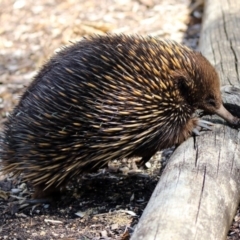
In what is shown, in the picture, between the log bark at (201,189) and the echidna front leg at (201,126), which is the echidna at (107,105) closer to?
the echidna front leg at (201,126)

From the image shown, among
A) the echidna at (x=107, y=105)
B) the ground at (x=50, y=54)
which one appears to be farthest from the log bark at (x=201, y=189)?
the ground at (x=50, y=54)

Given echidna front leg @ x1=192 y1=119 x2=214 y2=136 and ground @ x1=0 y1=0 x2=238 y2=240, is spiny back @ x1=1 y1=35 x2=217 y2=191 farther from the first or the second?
ground @ x1=0 y1=0 x2=238 y2=240

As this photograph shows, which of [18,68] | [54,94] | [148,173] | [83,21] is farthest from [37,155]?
[83,21]

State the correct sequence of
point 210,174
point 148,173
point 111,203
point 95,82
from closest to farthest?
point 210,174
point 95,82
point 111,203
point 148,173

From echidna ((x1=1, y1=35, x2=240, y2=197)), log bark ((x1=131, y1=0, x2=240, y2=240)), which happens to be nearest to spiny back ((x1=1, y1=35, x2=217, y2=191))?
echidna ((x1=1, y1=35, x2=240, y2=197))

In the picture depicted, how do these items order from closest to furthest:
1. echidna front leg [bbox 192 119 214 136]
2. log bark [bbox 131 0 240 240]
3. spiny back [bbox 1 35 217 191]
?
1. log bark [bbox 131 0 240 240]
2. spiny back [bbox 1 35 217 191]
3. echidna front leg [bbox 192 119 214 136]

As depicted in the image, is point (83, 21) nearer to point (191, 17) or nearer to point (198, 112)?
point (191, 17)
